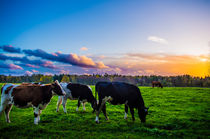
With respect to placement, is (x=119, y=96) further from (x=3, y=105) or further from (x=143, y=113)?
(x=3, y=105)

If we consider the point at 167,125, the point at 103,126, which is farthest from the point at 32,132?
the point at 167,125

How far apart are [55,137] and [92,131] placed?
198 centimetres

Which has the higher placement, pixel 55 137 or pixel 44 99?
pixel 44 99

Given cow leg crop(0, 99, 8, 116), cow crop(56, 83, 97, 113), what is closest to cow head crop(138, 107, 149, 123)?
cow crop(56, 83, 97, 113)

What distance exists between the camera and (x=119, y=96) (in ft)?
35.7

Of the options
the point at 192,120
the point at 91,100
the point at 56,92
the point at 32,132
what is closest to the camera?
the point at 32,132

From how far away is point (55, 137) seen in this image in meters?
7.39

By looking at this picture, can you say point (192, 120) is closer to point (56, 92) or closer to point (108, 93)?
point (108, 93)

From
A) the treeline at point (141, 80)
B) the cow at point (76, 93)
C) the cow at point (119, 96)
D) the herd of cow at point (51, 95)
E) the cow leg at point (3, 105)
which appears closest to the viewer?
the cow leg at point (3, 105)

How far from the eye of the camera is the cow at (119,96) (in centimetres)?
1072

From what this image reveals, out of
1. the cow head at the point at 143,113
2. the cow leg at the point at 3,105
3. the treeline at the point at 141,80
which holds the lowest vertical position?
the treeline at the point at 141,80

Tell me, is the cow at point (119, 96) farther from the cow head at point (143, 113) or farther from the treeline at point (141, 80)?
the treeline at point (141, 80)

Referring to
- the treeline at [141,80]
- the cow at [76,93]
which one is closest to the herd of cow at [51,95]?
the cow at [76,93]

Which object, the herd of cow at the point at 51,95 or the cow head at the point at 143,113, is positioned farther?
the cow head at the point at 143,113
